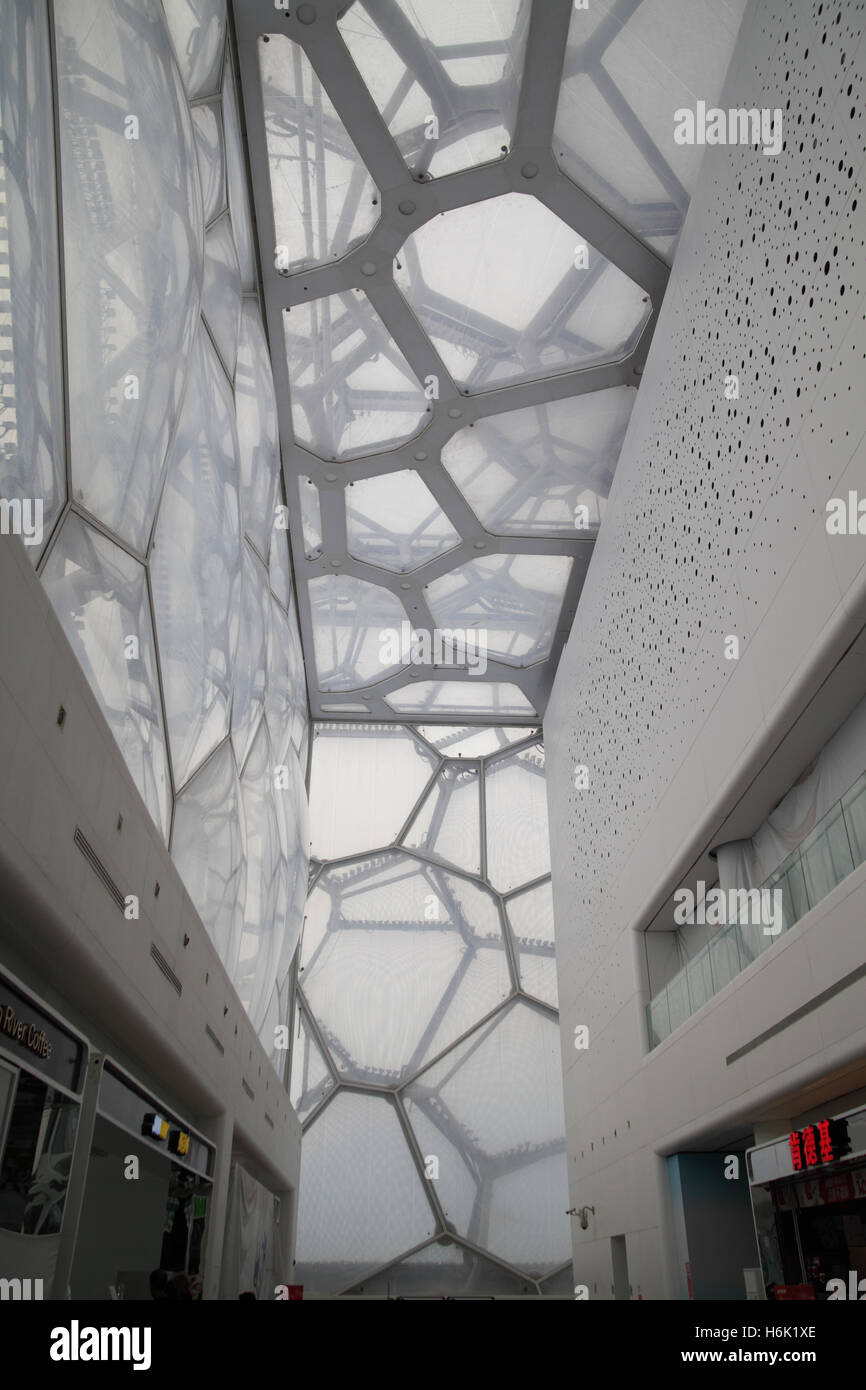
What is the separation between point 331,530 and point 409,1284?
1527 centimetres

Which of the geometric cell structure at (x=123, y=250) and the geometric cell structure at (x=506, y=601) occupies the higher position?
the geometric cell structure at (x=506, y=601)

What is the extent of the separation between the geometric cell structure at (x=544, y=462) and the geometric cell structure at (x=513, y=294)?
804mm

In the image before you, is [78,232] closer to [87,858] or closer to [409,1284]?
[87,858]

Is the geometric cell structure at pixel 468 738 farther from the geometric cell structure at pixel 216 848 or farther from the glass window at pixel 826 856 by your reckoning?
the glass window at pixel 826 856

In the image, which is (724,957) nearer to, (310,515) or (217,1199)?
(217,1199)

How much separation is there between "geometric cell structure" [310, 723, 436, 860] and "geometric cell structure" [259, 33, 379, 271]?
13267mm

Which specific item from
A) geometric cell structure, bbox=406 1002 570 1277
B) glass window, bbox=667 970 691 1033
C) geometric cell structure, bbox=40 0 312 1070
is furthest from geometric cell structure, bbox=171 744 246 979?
geometric cell structure, bbox=406 1002 570 1277

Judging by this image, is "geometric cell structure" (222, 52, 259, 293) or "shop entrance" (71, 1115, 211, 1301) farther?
"geometric cell structure" (222, 52, 259, 293)

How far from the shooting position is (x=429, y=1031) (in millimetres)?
21688

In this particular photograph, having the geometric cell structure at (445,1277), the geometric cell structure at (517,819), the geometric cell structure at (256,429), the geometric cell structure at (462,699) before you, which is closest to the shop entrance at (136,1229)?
the geometric cell structure at (256,429)

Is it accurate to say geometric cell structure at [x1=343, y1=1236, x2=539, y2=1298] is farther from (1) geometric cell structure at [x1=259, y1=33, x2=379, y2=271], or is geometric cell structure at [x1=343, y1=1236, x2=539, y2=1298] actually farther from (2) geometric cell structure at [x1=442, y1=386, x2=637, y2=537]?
(1) geometric cell structure at [x1=259, y1=33, x2=379, y2=271]

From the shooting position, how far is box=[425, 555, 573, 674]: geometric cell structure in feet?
63.7

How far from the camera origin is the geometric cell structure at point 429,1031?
19688 mm

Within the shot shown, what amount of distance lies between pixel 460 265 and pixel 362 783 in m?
13.7
